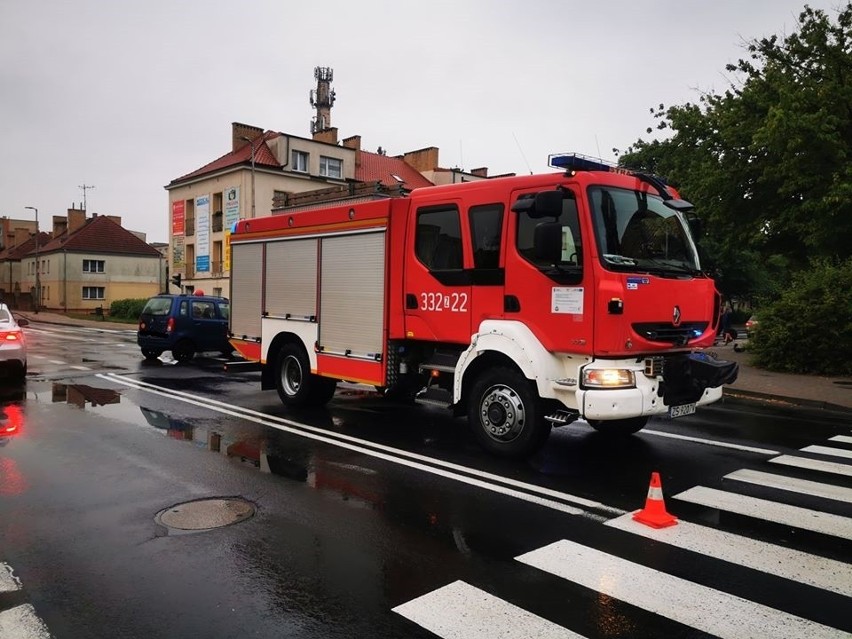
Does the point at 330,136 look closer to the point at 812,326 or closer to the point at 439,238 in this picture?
the point at 812,326

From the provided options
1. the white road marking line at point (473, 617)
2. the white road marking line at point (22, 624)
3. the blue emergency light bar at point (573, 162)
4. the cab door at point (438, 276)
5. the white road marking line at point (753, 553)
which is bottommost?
the white road marking line at point (22, 624)

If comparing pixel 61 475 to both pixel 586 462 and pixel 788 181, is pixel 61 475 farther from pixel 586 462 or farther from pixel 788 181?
pixel 788 181

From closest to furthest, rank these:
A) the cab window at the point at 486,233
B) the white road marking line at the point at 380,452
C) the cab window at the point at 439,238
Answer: the white road marking line at the point at 380,452 → the cab window at the point at 486,233 → the cab window at the point at 439,238

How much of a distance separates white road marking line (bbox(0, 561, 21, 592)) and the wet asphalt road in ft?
0.06

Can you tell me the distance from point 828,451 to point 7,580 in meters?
8.46

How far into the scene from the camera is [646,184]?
7.20 metres

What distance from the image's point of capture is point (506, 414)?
689 centimetres

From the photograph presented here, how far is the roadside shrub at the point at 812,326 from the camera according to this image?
603 inches

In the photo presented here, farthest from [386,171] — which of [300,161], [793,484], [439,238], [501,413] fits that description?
[793,484]

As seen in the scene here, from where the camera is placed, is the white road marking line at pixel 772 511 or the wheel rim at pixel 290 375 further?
the wheel rim at pixel 290 375

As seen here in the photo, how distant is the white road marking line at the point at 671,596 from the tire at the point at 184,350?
14.8 metres

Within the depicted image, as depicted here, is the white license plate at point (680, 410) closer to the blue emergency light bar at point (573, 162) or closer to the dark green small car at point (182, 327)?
the blue emergency light bar at point (573, 162)

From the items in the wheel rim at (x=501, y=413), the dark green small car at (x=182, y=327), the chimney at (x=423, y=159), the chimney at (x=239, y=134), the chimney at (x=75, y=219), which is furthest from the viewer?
the chimney at (x=75, y=219)

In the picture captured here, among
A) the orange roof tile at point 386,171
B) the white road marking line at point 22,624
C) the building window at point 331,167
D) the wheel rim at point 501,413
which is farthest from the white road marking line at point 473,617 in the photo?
the orange roof tile at point 386,171
